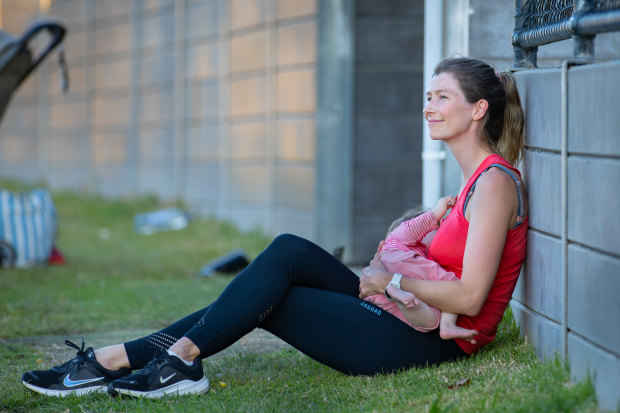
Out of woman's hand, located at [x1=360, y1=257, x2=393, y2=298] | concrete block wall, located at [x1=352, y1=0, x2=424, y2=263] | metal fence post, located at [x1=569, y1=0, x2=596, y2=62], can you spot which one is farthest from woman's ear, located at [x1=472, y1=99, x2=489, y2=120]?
concrete block wall, located at [x1=352, y1=0, x2=424, y2=263]

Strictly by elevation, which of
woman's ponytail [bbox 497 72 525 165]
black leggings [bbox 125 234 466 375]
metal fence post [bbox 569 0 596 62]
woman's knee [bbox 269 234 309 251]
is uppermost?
metal fence post [bbox 569 0 596 62]

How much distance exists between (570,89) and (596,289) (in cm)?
64

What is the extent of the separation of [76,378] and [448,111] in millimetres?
1646

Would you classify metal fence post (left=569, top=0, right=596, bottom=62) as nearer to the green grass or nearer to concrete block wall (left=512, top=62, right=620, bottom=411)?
concrete block wall (left=512, top=62, right=620, bottom=411)

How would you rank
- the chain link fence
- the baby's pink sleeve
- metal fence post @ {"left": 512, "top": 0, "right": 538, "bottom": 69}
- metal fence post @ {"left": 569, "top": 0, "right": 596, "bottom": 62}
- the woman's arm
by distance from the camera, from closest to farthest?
the chain link fence, metal fence post @ {"left": 569, "top": 0, "right": 596, "bottom": 62}, the woman's arm, the baby's pink sleeve, metal fence post @ {"left": 512, "top": 0, "right": 538, "bottom": 69}

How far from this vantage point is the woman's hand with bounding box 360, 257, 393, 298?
3053 millimetres

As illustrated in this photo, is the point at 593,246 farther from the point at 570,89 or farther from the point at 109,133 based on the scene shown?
the point at 109,133

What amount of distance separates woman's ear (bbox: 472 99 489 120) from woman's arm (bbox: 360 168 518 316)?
0.26m

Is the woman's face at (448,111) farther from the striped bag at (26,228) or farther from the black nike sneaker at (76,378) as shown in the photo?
the striped bag at (26,228)

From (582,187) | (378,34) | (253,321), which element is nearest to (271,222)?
(378,34)

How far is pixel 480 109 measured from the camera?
3.13 metres

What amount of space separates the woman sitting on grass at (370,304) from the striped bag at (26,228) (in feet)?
14.3

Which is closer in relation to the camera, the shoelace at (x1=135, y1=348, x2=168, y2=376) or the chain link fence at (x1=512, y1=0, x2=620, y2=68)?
the chain link fence at (x1=512, y1=0, x2=620, y2=68)

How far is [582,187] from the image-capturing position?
258cm
